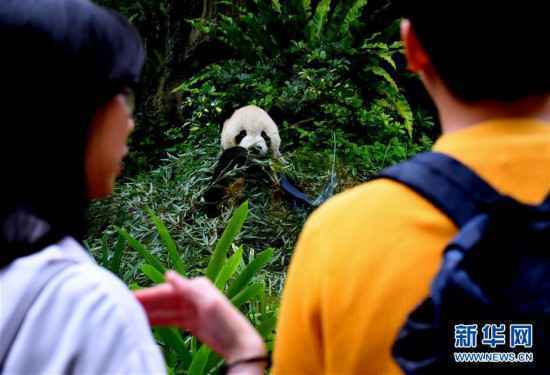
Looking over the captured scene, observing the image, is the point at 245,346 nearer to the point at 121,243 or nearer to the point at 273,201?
the point at 121,243

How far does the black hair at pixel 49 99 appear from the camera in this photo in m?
1.02

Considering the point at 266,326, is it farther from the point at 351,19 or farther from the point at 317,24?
the point at 351,19

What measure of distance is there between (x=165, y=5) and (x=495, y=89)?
8.97 m

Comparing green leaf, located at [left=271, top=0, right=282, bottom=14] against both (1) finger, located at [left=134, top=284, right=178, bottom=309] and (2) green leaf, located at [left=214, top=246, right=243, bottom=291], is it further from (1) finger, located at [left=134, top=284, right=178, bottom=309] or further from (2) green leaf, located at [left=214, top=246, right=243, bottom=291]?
(1) finger, located at [left=134, top=284, right=178, bottom=309]

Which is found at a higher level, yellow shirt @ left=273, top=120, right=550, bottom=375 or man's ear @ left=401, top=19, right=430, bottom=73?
man's ear @ left=401, top=19, right=430, bottom=73

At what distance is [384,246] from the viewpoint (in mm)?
1013

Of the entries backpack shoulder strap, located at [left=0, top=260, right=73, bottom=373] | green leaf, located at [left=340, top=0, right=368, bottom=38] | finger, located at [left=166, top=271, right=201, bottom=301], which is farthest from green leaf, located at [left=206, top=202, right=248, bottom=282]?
green leaf, located at [left=340, top=0, right=368, bottom=38]

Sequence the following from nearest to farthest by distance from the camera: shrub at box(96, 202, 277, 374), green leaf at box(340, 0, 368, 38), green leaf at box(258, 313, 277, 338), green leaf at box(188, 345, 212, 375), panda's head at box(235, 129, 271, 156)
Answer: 1. green leaf at box(188, 345, 212, 375)
2. shrub at box(96, 202, 277, 374)
3. green leaf at box(258, 313, 277, 338)
4. panda's head at box(235, 129, 271, 156)
5. green leaf at box(340, 0, 368, 38)

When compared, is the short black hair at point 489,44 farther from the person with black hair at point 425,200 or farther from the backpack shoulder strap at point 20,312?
the backpack shoulder strap at point 20,312

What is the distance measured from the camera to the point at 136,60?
3.61ft

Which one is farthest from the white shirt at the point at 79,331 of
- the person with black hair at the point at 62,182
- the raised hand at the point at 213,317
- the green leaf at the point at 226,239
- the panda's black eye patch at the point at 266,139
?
the panda's black eye patch at the point at 266,139

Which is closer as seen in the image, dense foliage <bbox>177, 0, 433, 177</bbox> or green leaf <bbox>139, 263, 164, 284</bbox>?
green leaf <bbox>139, 263, 164, 284</bbox>

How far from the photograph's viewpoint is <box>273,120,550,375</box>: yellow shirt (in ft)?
3.28

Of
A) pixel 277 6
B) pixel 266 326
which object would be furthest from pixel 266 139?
pixel 266 326
